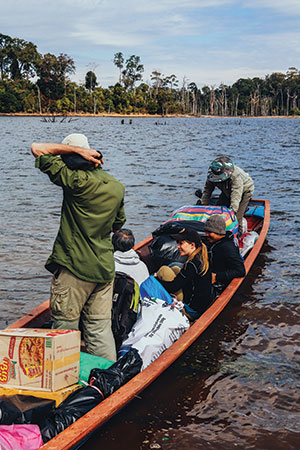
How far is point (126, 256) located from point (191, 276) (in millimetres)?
732

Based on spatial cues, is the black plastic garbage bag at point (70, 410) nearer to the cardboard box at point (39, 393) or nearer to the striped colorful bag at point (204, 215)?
the cardboard box at point (39, 393)

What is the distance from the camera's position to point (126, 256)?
5.48 meters

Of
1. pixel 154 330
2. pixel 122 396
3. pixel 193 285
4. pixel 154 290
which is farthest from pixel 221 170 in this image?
pixel 122 396

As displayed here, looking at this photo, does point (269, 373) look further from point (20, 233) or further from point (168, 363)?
point (20, 233)

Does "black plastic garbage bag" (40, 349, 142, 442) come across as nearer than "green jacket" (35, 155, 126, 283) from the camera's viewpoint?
Yes

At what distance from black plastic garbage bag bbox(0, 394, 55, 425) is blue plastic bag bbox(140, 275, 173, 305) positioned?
6.81 ft

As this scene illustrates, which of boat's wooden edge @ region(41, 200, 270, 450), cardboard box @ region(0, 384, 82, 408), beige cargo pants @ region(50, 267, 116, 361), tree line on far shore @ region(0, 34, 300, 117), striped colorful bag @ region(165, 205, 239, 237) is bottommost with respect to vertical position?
boat's wooden edge @ region(41, 200, 270, 450)

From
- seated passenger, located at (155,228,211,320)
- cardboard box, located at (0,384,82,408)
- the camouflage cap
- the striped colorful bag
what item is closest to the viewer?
cardboard box, located at (0,384,82,408)

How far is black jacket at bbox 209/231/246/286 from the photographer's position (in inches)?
246

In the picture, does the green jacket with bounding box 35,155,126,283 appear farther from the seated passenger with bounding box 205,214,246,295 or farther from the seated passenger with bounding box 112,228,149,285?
the seated passenger with bounding box 205,214,246,295

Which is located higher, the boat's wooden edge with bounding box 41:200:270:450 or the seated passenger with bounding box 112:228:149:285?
the seated passenger with bounding box 112:228:149:285

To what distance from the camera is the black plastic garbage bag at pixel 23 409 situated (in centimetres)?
333

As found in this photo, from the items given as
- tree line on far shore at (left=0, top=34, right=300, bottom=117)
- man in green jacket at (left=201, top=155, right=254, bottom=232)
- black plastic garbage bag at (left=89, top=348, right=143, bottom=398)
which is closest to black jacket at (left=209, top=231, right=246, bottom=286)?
man in green jacket at (left=201, top=155, right=254, bottom=232)

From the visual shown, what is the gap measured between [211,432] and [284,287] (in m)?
3.98
